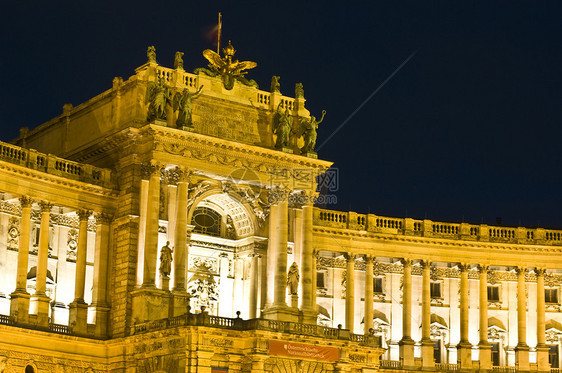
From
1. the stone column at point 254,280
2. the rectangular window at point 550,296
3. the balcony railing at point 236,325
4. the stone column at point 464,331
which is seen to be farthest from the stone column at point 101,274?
the rectangular window at point 550,296

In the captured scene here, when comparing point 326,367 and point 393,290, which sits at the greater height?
point 393,290

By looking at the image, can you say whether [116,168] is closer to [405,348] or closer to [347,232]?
[347,232]

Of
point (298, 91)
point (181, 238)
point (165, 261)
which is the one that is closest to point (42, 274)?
point (165, 261)

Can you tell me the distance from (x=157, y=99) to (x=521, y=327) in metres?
30.7

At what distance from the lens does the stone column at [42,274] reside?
69.2 m

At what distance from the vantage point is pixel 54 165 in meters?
72.0

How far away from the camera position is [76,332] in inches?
2790

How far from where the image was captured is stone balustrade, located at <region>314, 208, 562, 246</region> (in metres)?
84.4

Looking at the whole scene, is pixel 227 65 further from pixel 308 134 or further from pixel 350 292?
pixel 350 292

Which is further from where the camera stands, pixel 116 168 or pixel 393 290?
pixel 393 290

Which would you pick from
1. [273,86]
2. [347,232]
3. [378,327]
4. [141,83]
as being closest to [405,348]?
[378,327]

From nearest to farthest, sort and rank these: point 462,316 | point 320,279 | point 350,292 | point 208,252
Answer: point 208,252, point 350,292, point 462,316, point 320,279

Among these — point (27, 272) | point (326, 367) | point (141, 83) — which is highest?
point (141, 83)

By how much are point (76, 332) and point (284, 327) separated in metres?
11.8
